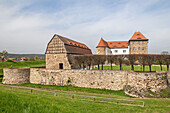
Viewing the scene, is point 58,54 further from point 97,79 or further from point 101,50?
point 101,50

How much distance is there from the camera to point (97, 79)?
19516 mm

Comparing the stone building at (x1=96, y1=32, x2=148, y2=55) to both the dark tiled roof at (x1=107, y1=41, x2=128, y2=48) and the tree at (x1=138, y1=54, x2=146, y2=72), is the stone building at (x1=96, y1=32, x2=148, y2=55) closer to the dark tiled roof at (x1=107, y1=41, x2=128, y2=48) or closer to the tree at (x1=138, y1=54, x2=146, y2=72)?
the dark tiled roof at (x1=107, y1=41, x2=128, y2=48)

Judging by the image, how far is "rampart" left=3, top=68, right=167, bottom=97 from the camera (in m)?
16.1

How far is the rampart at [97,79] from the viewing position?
1614cm

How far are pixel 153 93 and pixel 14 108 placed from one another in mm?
16794

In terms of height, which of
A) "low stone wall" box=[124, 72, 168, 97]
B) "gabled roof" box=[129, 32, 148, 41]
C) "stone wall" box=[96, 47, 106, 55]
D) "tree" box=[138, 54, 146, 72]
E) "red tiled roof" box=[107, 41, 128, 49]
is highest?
"gabled roof" box=[129, 32, 148, 41]

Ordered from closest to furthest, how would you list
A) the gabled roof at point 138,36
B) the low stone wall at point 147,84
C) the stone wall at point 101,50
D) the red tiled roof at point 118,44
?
the low stone wall at point 147,84, the gabled roof at point 138,36, the stone wall at point 101,50, the red tiled roof at point 118,44

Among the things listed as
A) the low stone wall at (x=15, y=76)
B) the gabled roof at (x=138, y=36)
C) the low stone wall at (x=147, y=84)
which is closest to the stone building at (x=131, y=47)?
the gabled roof at (x=138, y=36)

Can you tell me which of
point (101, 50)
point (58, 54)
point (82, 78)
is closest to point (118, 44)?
point (101, 50)

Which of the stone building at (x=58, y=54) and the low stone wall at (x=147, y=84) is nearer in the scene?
the low stone wall at (x=147, y=84)

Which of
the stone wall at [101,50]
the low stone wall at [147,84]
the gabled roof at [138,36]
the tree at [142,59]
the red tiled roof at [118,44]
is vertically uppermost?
the gabled roof at [138,36]

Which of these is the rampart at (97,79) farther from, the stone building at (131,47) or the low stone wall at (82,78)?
the stone building at (131,47)

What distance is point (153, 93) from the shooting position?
15617 millimetres

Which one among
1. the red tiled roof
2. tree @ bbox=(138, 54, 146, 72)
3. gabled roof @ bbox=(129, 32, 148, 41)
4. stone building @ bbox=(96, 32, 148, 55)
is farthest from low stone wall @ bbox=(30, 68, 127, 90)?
the red tiled roof
